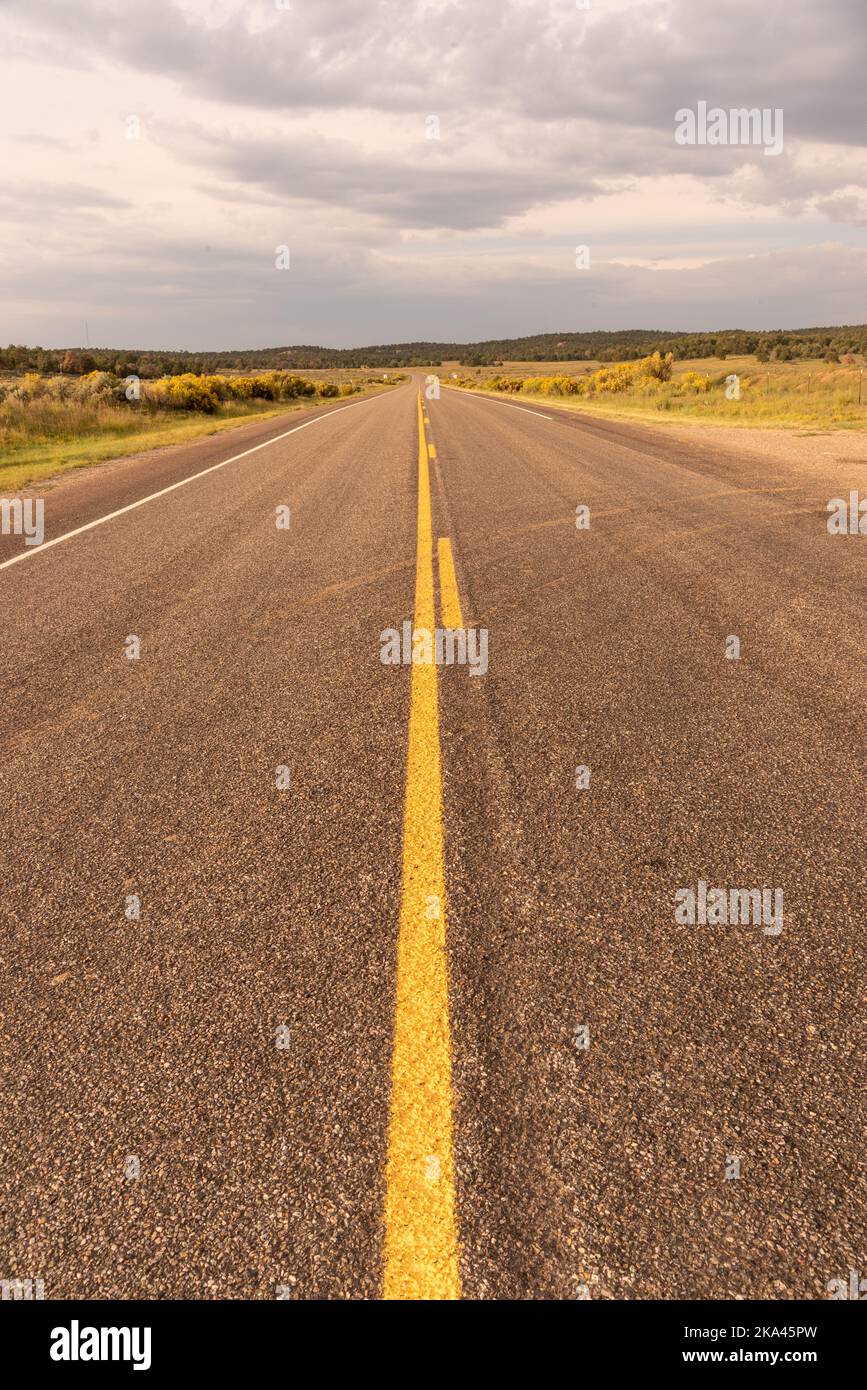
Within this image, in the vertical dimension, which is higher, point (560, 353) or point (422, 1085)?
point (560, 353)

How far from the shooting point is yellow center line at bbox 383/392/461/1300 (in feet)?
5.28

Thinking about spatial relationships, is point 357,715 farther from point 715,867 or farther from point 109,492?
point 109,492

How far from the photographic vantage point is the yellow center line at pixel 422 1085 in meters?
1.61

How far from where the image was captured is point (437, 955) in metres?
2.41

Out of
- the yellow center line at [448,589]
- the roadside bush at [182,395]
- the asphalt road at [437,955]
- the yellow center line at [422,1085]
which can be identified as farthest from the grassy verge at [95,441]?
the yellow center line at [422,1085]

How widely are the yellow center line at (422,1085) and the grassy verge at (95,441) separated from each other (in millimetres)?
12369

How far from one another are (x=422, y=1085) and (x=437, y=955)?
0.47 m

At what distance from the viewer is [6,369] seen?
57.1 meters

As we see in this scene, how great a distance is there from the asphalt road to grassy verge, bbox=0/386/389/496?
432 inches
